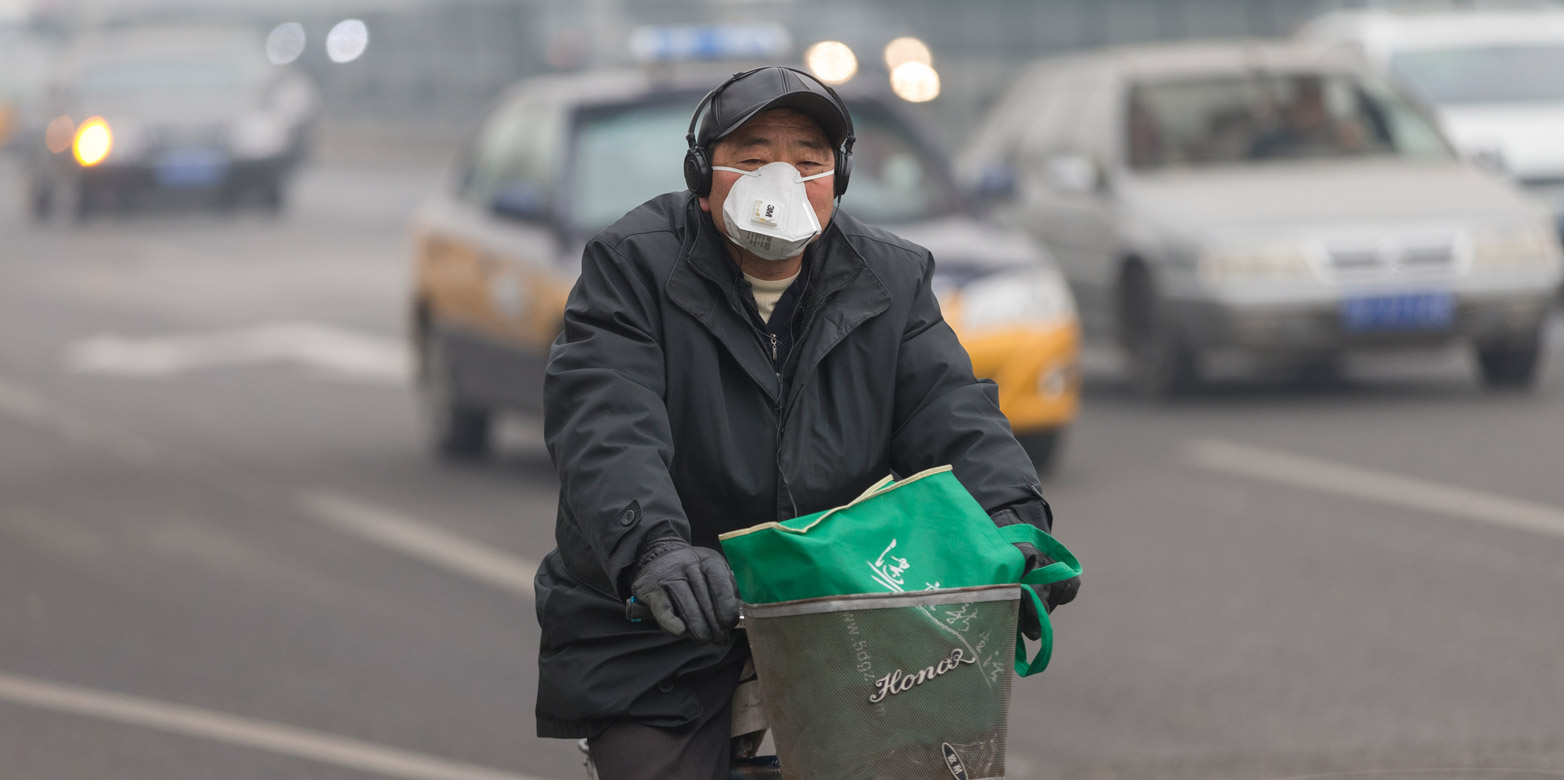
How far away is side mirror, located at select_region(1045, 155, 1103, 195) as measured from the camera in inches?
515

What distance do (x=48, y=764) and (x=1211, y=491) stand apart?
516 cm

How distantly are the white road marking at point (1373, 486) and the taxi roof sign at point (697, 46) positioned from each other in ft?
9.58

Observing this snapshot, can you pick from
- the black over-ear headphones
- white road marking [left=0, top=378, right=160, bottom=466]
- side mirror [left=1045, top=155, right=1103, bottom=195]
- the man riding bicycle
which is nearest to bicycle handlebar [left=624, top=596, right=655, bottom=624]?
the man riding bicycle

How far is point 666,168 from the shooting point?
10.6m

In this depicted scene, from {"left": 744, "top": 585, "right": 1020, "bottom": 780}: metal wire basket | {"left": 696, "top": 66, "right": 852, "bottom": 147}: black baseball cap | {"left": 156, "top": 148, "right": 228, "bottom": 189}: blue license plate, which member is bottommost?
{"left": 156, "top": 148, "right": 228, "bottom": 189}: blue license plate

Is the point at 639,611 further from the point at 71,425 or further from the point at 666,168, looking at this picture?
the point at 71,425

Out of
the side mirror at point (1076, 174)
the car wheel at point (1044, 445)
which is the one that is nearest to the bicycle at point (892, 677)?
the car wheel at point (1044, 445)

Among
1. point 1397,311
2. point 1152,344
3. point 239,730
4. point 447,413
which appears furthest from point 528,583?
point 1397,311

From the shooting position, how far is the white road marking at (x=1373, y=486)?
9.22 meters

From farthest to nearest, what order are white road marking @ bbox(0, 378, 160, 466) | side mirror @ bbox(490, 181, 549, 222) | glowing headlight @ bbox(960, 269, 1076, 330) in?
white road marking @ bbox(0, 378, 160, 466)
side mirror @ bbox(490, 181, 549, 222)
glowing headlight @ bbox(960, 269, 1076, 330)

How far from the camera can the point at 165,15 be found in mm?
53438

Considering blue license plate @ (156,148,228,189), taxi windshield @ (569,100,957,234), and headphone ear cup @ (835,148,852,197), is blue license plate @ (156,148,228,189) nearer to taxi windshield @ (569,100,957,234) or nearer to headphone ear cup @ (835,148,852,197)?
taxi windshield @ (569,100,957,234)

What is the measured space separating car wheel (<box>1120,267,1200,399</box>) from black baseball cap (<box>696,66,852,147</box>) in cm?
915

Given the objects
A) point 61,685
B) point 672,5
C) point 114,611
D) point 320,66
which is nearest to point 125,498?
point 114,611
